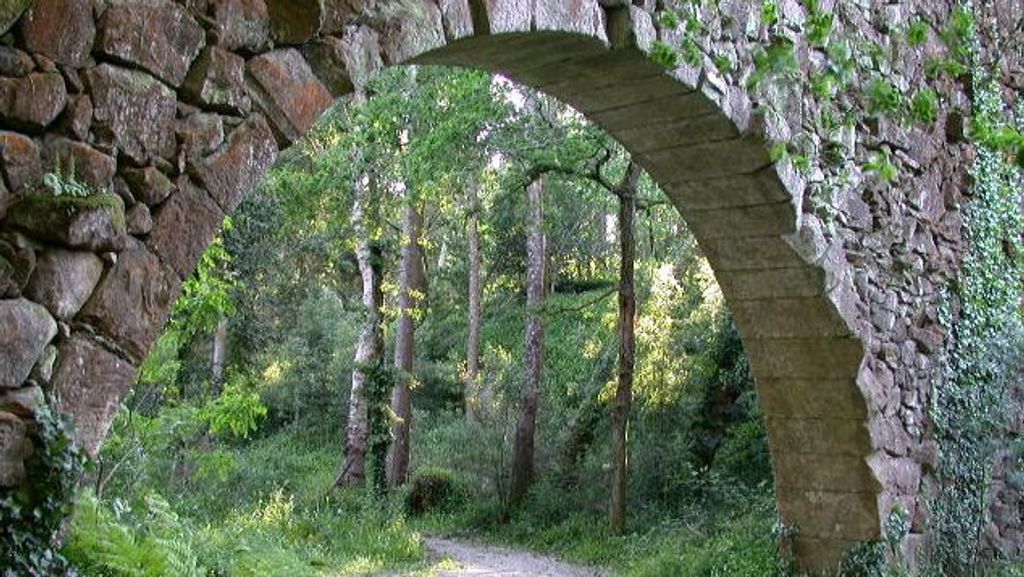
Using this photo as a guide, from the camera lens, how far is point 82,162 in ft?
7.82

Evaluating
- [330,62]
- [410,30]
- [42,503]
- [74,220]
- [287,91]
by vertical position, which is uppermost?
[410,30]

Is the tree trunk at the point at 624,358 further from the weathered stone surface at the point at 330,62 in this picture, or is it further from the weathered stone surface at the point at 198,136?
the weathered stone surface at the point at 198,136

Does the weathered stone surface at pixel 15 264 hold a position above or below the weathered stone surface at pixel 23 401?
above

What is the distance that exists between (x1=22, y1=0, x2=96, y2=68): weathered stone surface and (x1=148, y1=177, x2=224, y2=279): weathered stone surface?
1.28 ft

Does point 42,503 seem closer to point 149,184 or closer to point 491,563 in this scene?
point 149,184

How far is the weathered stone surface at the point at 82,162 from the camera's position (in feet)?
7.68

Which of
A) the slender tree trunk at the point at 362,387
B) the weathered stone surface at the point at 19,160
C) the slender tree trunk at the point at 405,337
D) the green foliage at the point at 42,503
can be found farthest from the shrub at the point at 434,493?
the weathered stone surface at the point at 19,160

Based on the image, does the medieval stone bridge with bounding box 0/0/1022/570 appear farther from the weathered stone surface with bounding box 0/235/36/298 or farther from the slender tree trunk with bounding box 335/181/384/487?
the slender tree trunk with bounding box 335/181/384/487

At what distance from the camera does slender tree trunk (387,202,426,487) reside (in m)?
12.3

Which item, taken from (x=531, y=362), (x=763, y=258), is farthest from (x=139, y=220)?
(x=531, y=362)

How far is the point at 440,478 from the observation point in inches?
473

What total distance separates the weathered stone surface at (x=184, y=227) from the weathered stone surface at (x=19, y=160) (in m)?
0.31

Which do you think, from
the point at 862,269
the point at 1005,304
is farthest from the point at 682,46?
the point at 1005,304

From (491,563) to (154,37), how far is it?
24.5 feet
